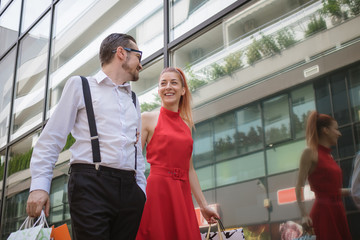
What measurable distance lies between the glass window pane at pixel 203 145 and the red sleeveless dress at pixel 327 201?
43.9 inches

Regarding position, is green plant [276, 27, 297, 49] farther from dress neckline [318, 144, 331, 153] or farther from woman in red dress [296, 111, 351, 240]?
dress neckline [318, 144, 331, 153]

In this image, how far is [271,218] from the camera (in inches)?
123

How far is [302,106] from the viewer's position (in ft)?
10.1

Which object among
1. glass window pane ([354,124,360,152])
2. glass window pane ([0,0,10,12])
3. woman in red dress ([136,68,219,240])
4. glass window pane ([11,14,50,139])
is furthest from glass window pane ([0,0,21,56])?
glass window pane ([354,124,360,152])

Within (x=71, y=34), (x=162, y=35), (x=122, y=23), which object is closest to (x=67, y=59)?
(x=71, y=34)

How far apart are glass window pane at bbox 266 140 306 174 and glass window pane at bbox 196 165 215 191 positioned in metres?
0.67

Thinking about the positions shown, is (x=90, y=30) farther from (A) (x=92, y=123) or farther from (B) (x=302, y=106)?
(A) (x=92, y=123)

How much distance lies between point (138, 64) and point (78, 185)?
2.72ft

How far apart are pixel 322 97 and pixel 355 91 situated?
0.24m

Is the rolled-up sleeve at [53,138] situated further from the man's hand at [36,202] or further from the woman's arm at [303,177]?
the woman's arm at [303,177]

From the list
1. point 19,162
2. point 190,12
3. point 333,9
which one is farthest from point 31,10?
point 333,9

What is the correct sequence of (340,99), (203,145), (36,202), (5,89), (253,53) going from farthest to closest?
(5,89) < (203,145) < (253,53) < (340,99) < (36,202)

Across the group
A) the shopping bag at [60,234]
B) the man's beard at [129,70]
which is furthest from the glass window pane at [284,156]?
the shopping bag at [60,234]

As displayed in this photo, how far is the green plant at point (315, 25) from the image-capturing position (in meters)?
3.07
